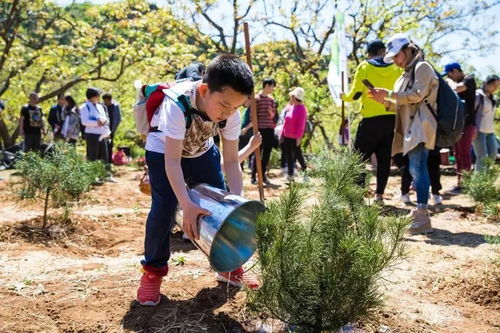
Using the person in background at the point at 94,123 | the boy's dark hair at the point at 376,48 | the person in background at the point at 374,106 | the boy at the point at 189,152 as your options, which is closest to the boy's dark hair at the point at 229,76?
the boy at the point at 189,152

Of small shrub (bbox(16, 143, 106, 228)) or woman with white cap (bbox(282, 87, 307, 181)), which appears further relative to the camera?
woman with white cap (bbox(282, 87, 307, 181))

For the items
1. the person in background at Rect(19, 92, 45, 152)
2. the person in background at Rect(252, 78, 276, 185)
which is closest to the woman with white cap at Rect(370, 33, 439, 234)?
the person in background at Rect(252, 78, 276, 185)

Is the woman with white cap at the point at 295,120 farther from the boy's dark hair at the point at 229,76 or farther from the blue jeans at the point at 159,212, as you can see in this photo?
the boy's dark hair at the point at 229,76

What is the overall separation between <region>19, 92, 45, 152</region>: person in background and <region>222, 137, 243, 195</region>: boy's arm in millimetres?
7640

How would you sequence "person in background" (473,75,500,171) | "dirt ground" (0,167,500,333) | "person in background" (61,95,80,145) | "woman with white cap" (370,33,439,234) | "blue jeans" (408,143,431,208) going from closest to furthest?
"dirt ground" (0,167,500,333) < "woman with white cap" (370,33,439,234) < "blue jeans" (408,143,431,208) < "person in background" (473,75,500,171) < "person in background" (61,95,80,145)

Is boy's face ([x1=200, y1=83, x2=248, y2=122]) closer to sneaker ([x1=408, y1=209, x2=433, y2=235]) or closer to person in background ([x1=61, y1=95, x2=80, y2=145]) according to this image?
sneaker ([x1=408, y1=209, x2=433, y2=235])

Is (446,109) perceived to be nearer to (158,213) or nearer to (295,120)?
(158,213)

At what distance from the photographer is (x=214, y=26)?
12.7 metres

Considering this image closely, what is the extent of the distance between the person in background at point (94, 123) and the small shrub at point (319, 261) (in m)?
6.29

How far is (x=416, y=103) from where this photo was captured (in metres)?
4.04

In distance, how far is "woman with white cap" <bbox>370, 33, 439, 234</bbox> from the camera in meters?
3.88

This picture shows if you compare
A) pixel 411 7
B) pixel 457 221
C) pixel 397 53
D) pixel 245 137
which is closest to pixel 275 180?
pixel 245 137

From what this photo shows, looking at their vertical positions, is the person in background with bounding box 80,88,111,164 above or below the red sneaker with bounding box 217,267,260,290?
above

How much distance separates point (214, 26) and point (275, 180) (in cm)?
628
